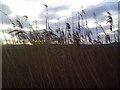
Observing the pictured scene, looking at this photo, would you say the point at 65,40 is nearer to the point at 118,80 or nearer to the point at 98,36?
the point at 98,36

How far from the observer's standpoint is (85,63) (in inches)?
101

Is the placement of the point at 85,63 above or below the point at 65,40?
below

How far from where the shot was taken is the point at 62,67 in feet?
8.43

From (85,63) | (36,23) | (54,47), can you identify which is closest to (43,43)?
(54,47)

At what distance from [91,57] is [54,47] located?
0.47 m

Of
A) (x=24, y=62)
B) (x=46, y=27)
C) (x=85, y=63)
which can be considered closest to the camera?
(x=85, y=63)

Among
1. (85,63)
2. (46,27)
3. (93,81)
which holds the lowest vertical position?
(93,81)

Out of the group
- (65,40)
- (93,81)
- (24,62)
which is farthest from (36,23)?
(93,81)

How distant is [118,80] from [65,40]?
39.0 inches

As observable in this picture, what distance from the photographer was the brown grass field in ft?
7.95

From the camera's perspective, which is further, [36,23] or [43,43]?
[36,23]

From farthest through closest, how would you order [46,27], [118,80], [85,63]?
[46,27], [85,63], [118,80]

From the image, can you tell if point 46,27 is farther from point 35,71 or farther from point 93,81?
point 93,81

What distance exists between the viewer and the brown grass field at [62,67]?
242 centimetres
